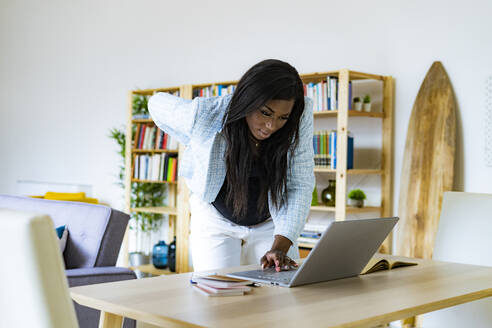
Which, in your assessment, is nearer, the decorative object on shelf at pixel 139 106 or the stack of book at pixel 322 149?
the stack of book at pixel 322 149

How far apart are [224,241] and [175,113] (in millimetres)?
459

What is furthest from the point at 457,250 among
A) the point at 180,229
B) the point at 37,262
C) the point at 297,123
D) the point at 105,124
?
the point at 105,124

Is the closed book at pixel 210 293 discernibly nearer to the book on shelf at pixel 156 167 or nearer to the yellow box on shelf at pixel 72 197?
the book on shelf at pixel 156 167

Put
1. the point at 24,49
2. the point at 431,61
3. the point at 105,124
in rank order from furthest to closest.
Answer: the point at 24,49
the point at 105,124
the point at 431,61

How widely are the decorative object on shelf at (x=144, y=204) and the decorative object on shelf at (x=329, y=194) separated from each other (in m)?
1.95

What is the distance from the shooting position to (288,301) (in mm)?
1364

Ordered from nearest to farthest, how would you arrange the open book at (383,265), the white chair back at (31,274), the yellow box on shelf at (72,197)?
the white chair back at (31,274)
the open book at (383,265)
the yellow box on shelf at (72,197)

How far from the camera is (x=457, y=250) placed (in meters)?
2.33

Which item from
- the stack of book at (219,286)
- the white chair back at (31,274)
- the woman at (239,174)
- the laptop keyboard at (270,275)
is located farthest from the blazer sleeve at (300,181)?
the white chair back at (31,274)

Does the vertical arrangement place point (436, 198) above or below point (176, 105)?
below

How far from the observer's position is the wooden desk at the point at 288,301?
1188 millimetres

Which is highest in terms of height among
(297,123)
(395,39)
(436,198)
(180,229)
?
(395,39)

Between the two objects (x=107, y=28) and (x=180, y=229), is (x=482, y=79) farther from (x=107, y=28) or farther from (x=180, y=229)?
(x=107, y=28)

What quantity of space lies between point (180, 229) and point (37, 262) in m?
4.45
